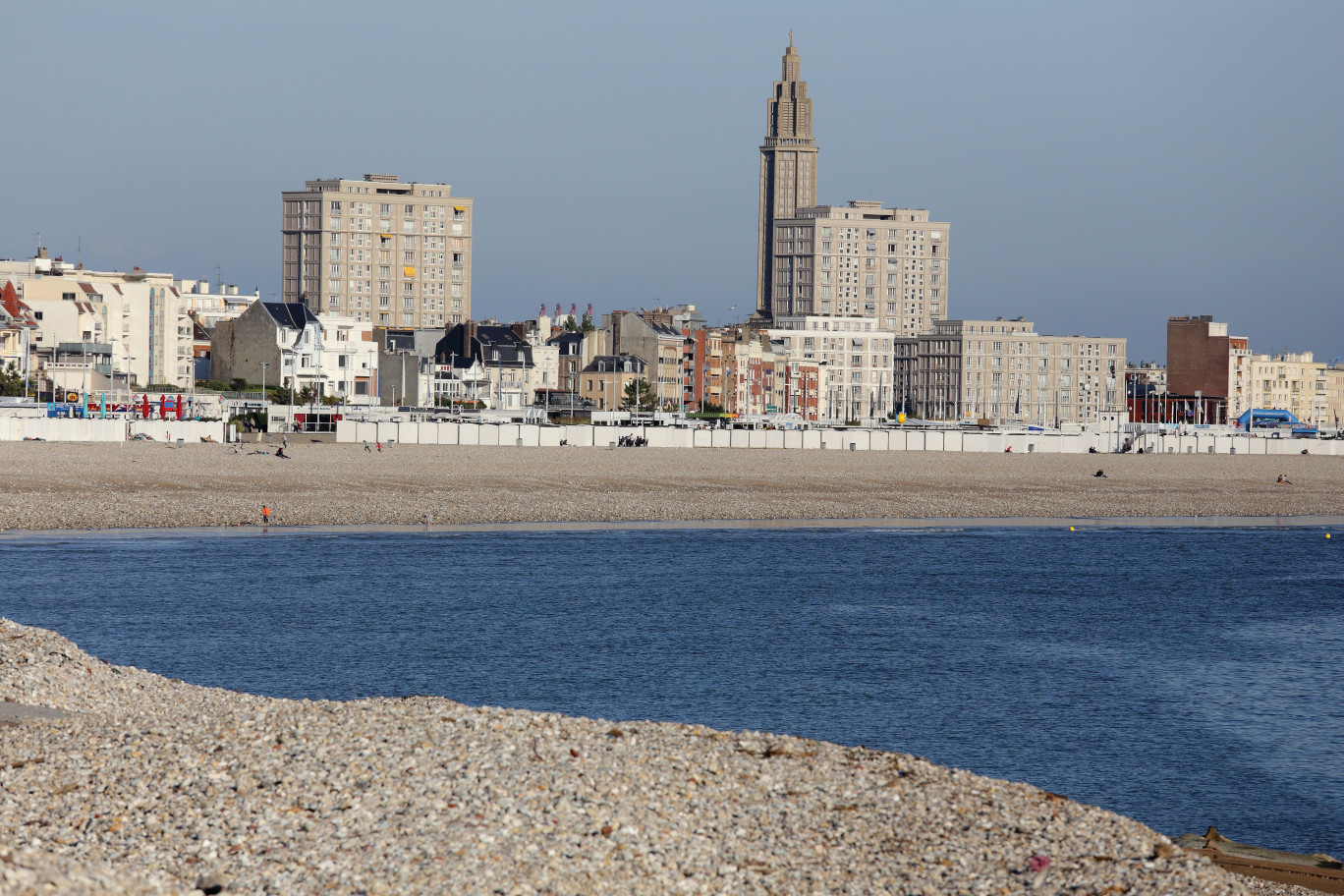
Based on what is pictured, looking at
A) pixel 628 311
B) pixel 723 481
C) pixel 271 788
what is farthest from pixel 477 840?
pixel 628 311

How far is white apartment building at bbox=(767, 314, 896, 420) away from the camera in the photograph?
180 m

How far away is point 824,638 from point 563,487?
88.1 feet

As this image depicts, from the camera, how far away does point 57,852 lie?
9898mm

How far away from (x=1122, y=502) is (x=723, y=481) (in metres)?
15.0

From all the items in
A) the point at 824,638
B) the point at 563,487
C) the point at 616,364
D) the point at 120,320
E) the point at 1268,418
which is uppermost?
the point at 120,320

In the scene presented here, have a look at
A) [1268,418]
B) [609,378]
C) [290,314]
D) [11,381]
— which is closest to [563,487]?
[11,381]

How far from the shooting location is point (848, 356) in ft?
604

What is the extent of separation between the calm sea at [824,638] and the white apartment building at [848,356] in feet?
460

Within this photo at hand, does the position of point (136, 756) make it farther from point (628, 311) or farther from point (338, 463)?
point (628, 311)

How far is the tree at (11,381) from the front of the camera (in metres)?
89.2

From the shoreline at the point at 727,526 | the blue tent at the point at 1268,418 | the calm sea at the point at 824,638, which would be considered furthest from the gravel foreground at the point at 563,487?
the blue tent at the point at 1268,418

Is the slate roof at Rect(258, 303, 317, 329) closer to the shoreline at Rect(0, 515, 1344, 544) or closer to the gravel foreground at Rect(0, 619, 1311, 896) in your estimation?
the shoreline at Rect(0, 515, 1344, 544)

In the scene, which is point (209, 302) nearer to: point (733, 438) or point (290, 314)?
point (290, 314)

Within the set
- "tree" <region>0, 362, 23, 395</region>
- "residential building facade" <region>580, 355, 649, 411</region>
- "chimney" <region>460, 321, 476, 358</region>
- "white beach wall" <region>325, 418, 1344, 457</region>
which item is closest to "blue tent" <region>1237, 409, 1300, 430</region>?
"white beach wall" <region>325, 418, 1344, 457</region>
